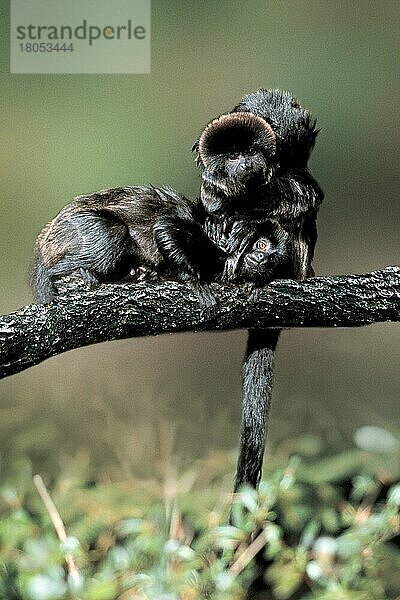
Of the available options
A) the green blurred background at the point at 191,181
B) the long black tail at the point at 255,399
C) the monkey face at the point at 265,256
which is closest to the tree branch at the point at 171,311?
the monkey face at the point at 265,256

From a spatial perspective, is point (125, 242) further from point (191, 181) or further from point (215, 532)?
point (215, 532)

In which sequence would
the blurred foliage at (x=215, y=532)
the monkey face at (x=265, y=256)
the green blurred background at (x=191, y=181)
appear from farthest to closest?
the green blurred background at (x=191, y=181) < the blurred foliage at (x=215, y=532) < the monkey face at (x=265, y=256)

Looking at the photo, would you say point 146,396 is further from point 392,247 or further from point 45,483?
point 392,247

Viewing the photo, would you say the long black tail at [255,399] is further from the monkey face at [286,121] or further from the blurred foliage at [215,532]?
the monkey face at [286,121]

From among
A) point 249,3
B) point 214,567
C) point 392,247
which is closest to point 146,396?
point 214,567

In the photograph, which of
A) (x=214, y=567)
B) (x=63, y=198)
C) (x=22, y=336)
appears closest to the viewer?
(x=22, y=336)

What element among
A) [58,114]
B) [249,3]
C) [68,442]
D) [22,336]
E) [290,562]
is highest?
[249,3]

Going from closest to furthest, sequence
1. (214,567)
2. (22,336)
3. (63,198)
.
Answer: (22,336)
(214,567)
(63,198)

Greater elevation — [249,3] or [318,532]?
[249,3]
